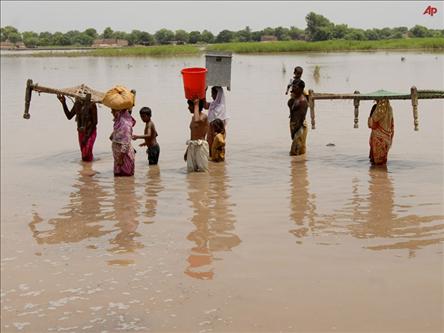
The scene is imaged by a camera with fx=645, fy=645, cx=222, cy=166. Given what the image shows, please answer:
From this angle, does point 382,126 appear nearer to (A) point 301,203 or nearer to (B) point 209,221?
(A) point 301,203

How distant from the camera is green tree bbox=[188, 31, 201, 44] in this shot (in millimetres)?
124750

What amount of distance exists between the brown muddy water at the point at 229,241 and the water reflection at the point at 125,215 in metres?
0.02

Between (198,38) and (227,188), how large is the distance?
120 m

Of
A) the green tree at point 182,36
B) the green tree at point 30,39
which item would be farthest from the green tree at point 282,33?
the green tree at point 30,39

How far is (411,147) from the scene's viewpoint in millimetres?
10305

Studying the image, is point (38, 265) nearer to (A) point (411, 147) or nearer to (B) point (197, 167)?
(B) point (197, 167)

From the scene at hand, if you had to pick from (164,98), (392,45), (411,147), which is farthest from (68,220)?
(392,45)

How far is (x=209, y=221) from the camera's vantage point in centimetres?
611

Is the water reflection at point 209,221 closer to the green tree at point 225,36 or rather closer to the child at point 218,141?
the child at point 218,141

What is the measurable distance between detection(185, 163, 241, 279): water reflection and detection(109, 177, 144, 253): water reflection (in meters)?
0.52

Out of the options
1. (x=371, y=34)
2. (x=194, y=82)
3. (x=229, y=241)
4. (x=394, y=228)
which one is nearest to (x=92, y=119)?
(x=194, y=82)

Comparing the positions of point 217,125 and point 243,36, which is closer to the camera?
point 217,125

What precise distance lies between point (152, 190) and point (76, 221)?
1.47 meters

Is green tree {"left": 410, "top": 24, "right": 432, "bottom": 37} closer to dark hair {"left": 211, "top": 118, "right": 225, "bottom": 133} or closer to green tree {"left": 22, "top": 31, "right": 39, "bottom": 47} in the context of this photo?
green tree {"left": 22, "top": 31, "right": 39, "bottom": 47}
